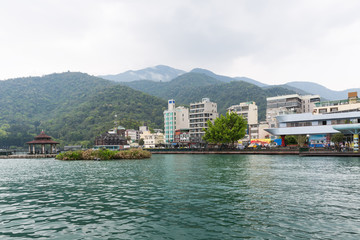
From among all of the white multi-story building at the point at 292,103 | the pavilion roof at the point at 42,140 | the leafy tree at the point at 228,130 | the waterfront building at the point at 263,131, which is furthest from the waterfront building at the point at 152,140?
the pavilion roof at the point at 42,140

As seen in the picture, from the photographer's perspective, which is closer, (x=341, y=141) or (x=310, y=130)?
(x=341, y=141)

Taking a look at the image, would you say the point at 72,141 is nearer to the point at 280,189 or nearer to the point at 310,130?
the point at 310,130

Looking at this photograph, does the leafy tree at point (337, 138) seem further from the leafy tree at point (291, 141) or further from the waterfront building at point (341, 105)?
the leafy tree at point (291, 141)

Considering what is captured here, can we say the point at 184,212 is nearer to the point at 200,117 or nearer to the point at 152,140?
the point at 200,117

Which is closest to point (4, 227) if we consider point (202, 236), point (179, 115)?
point (202, 236)

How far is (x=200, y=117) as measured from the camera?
143375 mm

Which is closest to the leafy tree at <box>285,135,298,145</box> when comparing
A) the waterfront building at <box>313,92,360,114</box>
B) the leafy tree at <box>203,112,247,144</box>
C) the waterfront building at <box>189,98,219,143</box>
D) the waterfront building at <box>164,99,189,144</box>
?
the waterfront building at <box>313,92,360,114</box>

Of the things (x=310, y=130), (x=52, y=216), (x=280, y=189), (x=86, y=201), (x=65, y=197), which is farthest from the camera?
(x=310, y=130)

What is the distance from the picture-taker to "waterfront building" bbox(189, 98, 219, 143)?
14212 centimetres

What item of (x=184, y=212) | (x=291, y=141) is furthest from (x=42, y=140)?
(x=184, y=212)

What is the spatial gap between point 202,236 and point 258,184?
13.8 meters

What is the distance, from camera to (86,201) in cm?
1708

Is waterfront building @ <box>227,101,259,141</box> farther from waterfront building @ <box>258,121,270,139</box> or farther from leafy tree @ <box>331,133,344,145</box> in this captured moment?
leafy tree @ <box>331,133,344,145</box>

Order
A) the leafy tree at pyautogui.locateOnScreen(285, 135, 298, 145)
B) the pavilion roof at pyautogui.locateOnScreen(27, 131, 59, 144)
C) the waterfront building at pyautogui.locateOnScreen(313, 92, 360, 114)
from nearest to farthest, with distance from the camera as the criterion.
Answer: the waterfront building at pyautogui.locateOnScreen(313, 92, 360, 114) < the pavilion roof at pyautogui.locateOnScreen(27, 131, 59, 144) < the leafy tree at pyautogui.locateOnScreen(285, 135, 298, 145)
